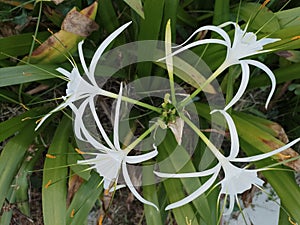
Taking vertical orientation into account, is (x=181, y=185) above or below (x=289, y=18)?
below

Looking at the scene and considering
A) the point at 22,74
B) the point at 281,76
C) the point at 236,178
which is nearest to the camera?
the point at 236,178

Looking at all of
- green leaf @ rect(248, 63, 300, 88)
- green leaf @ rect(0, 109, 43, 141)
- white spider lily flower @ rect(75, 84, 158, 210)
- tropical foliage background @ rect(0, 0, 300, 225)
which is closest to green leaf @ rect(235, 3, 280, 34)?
tropical foliage background @ rect(0, 0, 300, 225)

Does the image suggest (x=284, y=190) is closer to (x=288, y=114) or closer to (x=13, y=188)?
(x=288, y=114)

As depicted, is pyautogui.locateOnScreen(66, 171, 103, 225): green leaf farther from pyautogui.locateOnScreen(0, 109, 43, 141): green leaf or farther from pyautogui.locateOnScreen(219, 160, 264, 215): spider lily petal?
pyautogui.locateOnScreen(219, 160, 264, 215): spider lily petal

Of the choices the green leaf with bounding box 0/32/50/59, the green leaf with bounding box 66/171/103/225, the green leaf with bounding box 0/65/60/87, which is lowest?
the green leaf with bounding box 66/171/103/225

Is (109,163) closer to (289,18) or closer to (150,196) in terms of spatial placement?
(150,196)

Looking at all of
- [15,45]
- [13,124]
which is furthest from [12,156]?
[15,45]

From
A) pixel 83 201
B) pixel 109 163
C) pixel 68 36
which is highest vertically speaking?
pixel 68 36
